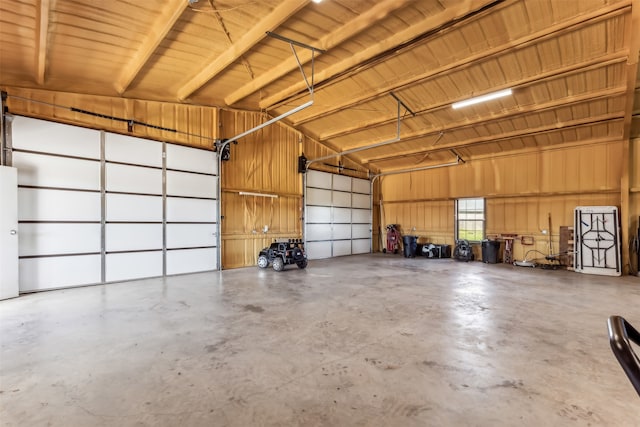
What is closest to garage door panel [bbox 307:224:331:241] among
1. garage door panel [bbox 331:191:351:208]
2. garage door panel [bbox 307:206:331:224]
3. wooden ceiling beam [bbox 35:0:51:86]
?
garage door panel [bbox 307:206:331:224]

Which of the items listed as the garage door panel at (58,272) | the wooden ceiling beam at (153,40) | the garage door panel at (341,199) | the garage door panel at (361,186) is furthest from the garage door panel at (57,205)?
the garage door panel at (361,186)

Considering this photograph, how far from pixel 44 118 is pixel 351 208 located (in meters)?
9.52

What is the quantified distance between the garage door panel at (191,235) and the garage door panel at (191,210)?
0.17 m

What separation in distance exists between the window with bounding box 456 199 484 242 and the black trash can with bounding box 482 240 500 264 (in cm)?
91

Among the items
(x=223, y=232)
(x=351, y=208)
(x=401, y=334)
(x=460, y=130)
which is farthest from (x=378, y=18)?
(x=351, y=208)

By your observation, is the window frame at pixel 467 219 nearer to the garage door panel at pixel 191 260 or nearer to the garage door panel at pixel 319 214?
the garage door panel at pixel 319 214

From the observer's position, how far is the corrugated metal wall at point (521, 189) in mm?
8703

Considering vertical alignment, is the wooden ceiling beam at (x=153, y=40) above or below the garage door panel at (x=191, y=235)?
above

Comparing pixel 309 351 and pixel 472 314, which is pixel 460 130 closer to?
pixel 472 314

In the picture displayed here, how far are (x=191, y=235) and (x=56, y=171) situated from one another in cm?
300

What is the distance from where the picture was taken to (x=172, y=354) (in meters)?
3.10

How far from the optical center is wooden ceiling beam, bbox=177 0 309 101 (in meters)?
4.58

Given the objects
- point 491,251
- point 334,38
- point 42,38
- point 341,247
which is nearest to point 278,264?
point 341,247

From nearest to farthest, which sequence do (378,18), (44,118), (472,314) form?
(472,314) < (378,18) < (44,118)
